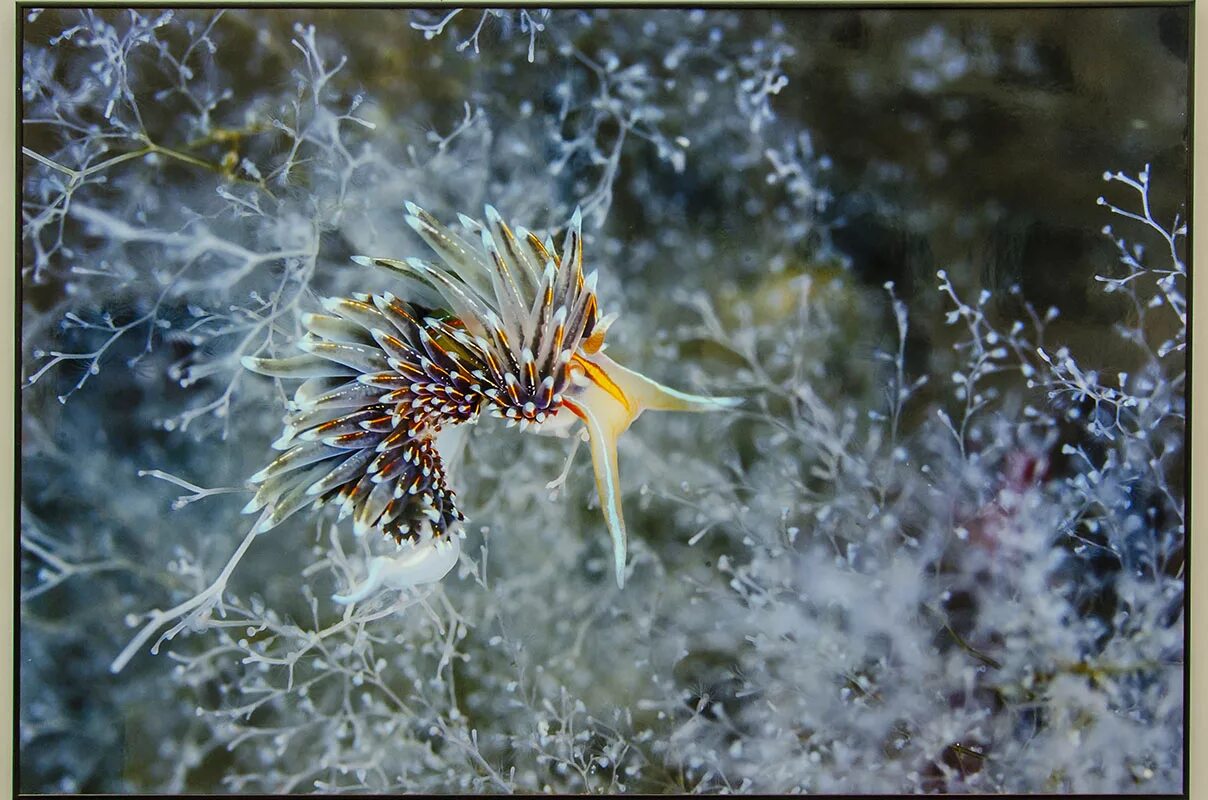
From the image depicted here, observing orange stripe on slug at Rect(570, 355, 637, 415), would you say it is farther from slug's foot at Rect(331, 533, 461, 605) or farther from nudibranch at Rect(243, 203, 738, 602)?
slug's foot at Rect(331, 533, 461, 605)

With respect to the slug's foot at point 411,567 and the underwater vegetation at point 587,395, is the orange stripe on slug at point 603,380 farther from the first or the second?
the slug's foot at point 411,567

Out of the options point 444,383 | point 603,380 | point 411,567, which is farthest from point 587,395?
point 411,567

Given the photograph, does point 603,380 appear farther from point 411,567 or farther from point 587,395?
point 411,567

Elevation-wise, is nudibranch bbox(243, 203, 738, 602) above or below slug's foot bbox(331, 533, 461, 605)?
above

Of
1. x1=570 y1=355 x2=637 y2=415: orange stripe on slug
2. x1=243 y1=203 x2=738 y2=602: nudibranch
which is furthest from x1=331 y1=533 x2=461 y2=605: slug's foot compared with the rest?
x1=570 y1=355 x2=637 y2=415: orange stripe on slug

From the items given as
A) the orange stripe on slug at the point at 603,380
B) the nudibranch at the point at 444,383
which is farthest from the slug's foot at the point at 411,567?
the orange stripe on slug at the point at 603,380

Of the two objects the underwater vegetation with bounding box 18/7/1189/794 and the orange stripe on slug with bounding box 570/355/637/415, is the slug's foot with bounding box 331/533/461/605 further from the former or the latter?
the orange stripe on slug with bounding box 570/355/637/415
